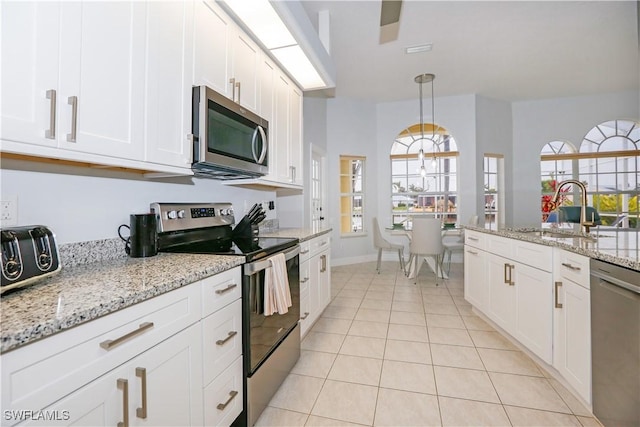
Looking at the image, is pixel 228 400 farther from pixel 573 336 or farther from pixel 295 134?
pixel 295 134

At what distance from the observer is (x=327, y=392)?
5.86ft

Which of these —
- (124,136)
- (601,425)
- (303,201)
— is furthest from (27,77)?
(303,201)

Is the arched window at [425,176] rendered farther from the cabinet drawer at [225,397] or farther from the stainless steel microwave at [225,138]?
the cabinet drawer at [225,397]

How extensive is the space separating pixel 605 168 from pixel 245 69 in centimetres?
673

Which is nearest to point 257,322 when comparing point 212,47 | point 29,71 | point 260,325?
point 260,325

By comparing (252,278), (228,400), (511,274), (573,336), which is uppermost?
(252,278)

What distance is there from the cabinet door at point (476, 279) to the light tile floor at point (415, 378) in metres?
0.21

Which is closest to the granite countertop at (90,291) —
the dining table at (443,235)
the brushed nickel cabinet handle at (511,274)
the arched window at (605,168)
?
the brushed nickel cabinet handle at (511,274)

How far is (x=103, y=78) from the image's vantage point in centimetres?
113

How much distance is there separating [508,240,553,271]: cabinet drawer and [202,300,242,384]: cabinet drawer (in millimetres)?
1841

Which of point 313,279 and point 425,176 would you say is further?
point 425,176

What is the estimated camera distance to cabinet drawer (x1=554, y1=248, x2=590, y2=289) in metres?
1.54

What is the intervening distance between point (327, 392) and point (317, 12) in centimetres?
333

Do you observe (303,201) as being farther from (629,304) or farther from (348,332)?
(629,304)
